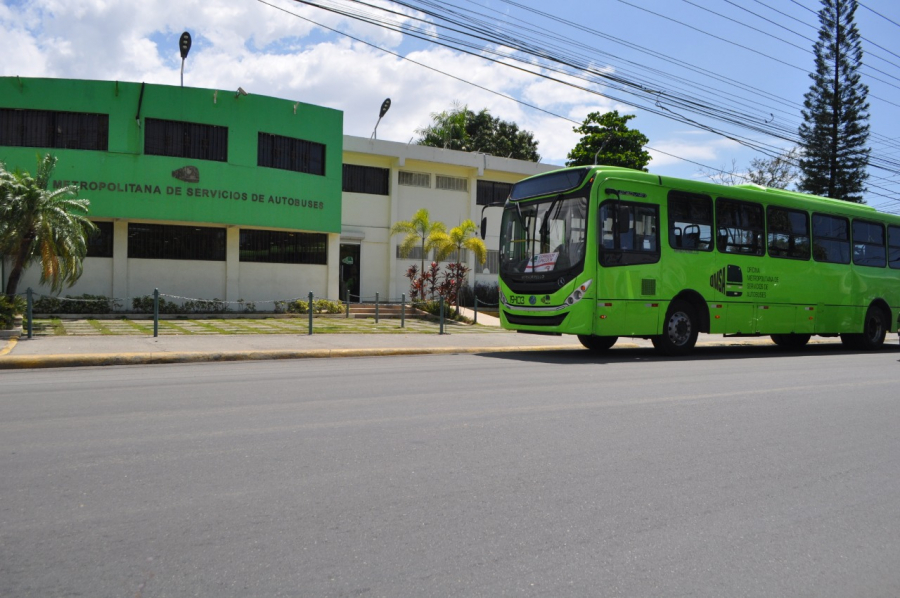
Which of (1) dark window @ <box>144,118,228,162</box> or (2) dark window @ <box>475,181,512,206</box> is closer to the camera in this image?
(1) dark window @ <box>144,118,228,162</box>

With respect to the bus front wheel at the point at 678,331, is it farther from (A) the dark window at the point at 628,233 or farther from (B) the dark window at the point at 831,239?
(B) the dark window at the point at 831,239

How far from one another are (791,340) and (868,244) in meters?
3.13

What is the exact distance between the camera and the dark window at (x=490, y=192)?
115ft

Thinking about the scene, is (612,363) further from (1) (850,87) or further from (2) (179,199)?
(1) (850,87)

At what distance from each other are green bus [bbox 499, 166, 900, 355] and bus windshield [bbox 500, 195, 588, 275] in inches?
0.9

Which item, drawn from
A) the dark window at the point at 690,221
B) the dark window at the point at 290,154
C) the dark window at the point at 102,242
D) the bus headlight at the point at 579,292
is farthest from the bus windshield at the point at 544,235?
the dark window at the point at 102,242

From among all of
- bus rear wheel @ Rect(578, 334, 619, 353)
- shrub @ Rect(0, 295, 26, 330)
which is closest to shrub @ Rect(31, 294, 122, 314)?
shrub @ Rect(0, 295, 26, 330)

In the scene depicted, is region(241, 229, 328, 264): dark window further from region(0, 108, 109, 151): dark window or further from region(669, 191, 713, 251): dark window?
region(669, 191, 713, 251): dark window

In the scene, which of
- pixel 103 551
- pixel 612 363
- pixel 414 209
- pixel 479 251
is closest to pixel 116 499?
pixel 103 551

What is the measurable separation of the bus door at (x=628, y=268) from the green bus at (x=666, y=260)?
0.8 inches

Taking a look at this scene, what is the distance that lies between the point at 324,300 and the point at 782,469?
2268cm

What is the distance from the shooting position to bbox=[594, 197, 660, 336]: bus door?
14.2 m

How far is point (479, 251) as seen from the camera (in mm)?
28406

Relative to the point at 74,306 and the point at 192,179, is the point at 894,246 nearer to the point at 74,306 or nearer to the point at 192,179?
the point at 192,179
